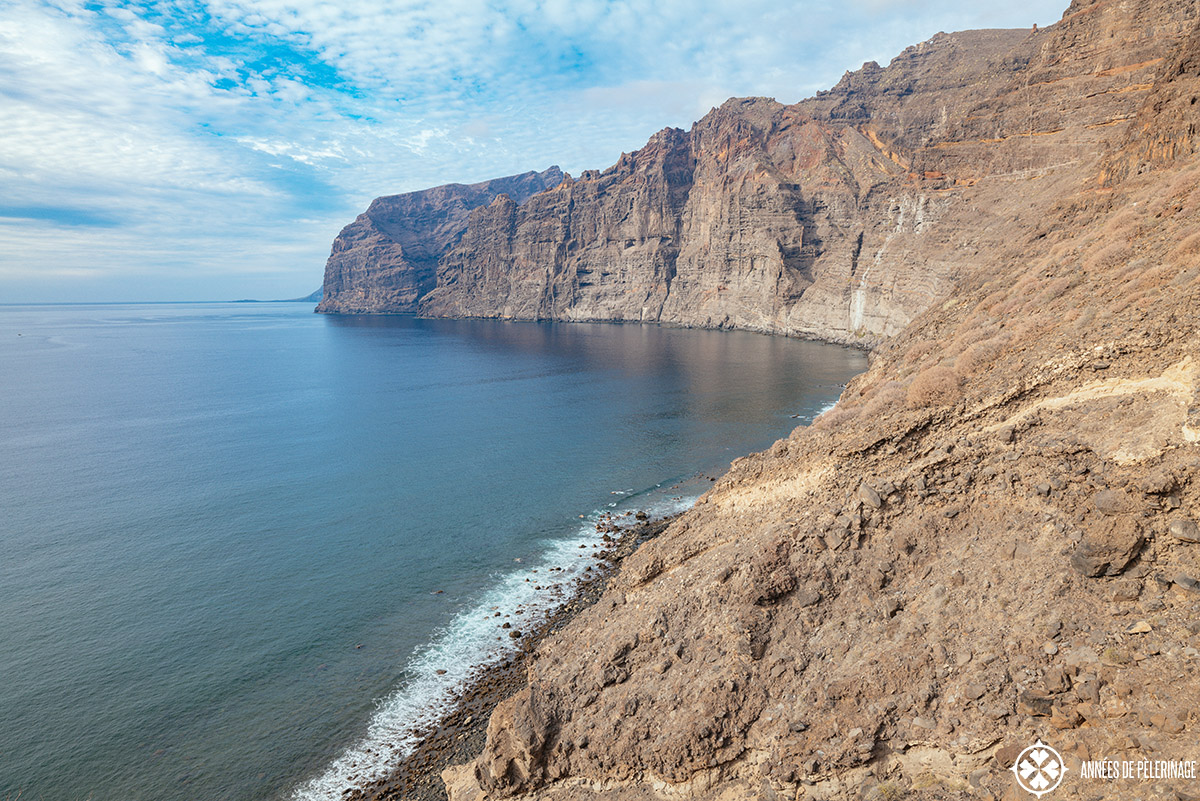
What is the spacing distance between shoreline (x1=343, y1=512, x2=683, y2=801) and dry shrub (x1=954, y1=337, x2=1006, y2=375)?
19793 millimetres

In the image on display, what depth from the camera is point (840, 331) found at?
126 meters

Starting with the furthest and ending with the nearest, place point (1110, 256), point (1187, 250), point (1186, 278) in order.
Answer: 1. point (1110, 256)
2. point (1187, 250)
3. point (1186, 278)

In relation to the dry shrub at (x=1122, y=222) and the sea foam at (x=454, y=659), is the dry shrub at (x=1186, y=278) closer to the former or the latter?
the dry shrub at (x=1122, y=222)

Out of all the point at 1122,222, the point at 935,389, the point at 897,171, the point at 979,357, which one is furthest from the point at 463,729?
the point at 897,171

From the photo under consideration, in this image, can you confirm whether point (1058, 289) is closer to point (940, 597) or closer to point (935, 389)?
point (935, 389)

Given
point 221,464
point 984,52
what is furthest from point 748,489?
point 984,52

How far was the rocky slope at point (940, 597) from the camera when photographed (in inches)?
387

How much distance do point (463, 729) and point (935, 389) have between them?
2109 cm

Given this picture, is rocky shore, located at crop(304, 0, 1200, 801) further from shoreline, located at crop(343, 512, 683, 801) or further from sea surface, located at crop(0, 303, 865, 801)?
sea surface, located at crop(0, 303, 865, 801)

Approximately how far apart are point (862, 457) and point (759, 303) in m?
150

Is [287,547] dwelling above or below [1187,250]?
below

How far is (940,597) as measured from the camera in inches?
487

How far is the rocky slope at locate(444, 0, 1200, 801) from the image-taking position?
9828 millimetres
